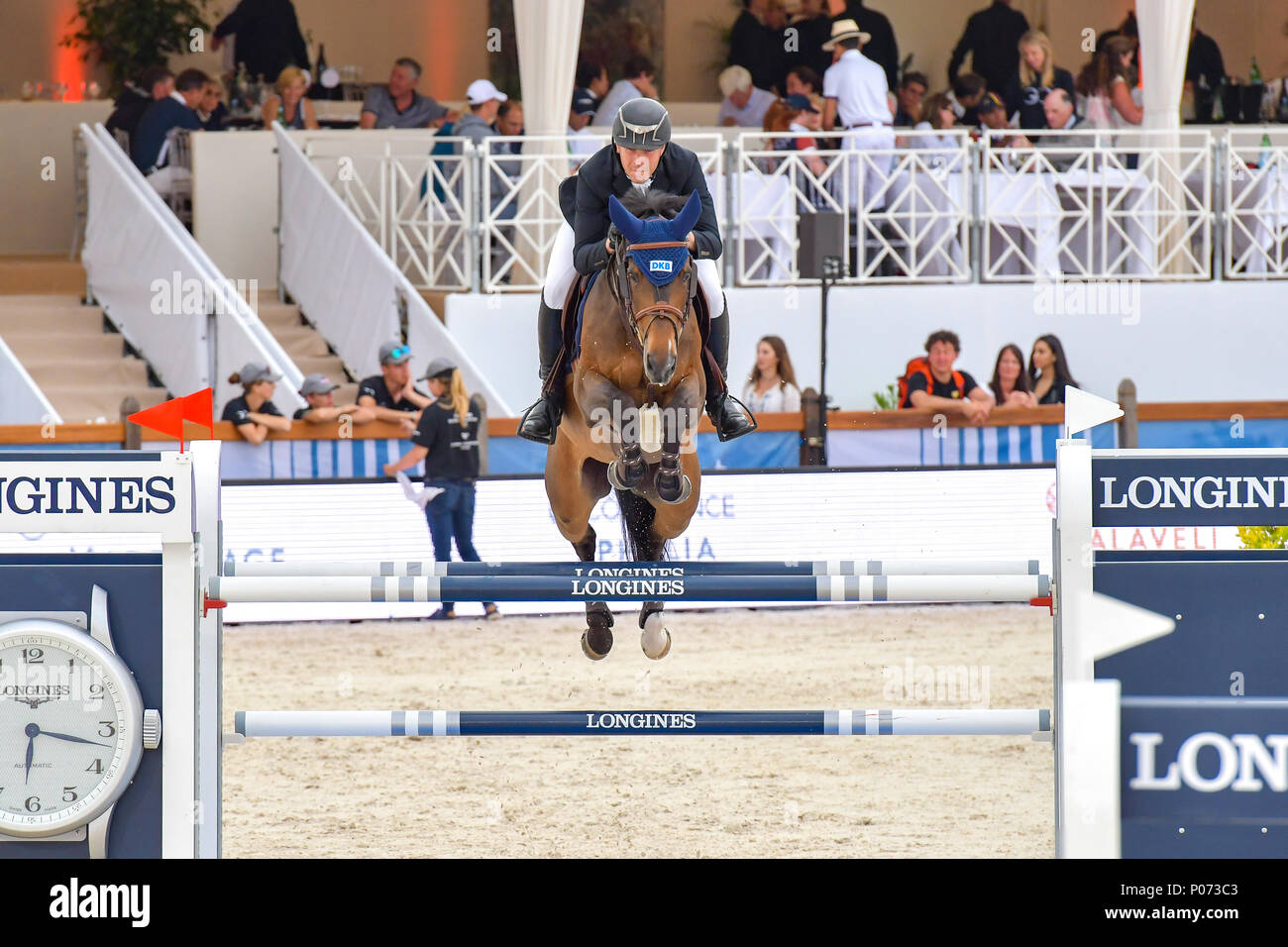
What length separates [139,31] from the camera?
49.4 ft

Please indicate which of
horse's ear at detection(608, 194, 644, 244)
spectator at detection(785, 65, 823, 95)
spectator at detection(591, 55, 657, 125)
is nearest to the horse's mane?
horse's ear at detection(608, 194, 644, 244)

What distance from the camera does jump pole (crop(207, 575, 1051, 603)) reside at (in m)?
4.40

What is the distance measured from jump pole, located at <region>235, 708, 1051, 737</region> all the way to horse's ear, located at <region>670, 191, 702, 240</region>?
4.73ft

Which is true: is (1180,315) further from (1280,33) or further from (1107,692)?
(1107,692)

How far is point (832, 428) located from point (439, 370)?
2764mm

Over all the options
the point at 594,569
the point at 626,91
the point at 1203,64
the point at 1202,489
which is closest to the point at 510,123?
the point at 626,91

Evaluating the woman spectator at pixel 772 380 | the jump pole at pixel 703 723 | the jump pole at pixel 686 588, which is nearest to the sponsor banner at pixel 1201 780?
the jump pole at pixel 703 723

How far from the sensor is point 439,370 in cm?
1083

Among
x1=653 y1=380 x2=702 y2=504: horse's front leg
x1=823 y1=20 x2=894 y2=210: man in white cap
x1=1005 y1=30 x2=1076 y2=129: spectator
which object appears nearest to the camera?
x1=653 y1=380 x2=702 y2=504: horse's front leg

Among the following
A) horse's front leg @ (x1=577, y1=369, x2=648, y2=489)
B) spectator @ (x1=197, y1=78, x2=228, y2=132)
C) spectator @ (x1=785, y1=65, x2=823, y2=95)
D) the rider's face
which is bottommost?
horse's front leg @ (x1=577, y1=369, x2=648, y2=489)

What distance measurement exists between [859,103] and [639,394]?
8.15m

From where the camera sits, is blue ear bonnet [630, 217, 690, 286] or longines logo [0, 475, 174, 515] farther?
blue ear bonnet [630, 217, 690, 286]

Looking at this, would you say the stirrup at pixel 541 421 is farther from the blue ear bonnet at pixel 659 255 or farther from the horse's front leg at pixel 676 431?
the blue ear bonnet at pixel 659 255

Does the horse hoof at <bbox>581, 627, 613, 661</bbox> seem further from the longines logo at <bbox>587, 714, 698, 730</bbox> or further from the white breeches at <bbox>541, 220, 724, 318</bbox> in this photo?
the longines logo at <bbox>587, 714, 698, 730</bbox>
